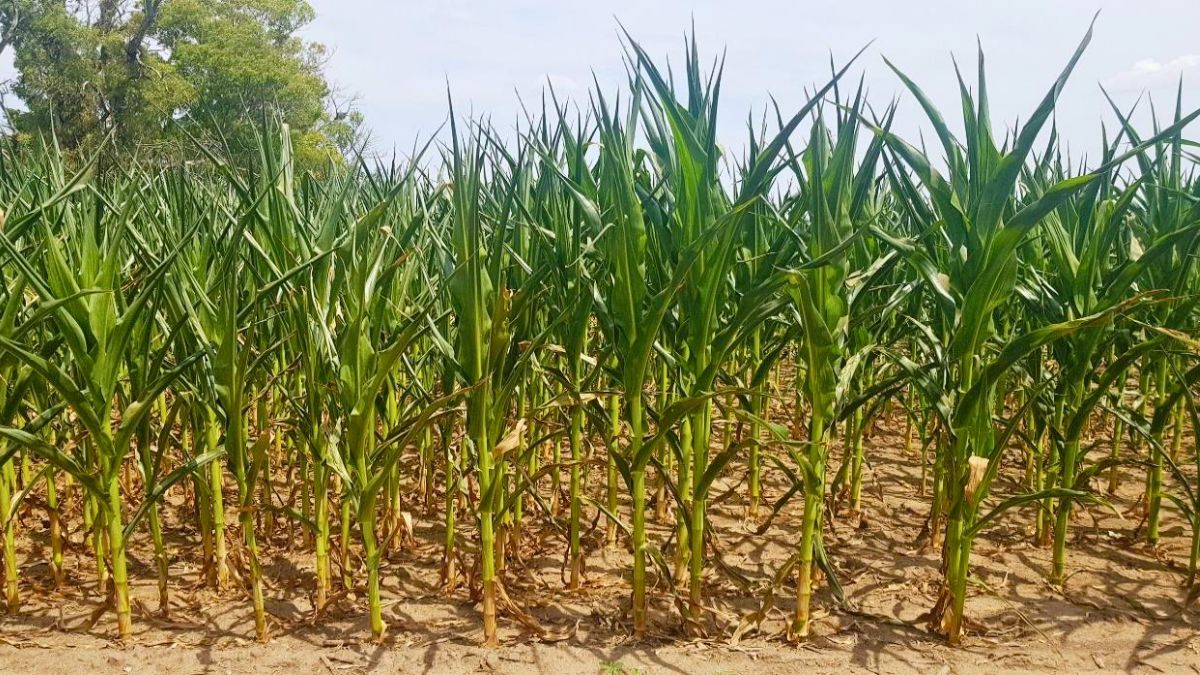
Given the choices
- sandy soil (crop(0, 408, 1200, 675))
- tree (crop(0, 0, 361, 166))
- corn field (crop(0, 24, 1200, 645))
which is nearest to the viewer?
corn field (crop(0, 24, 1200, 645))

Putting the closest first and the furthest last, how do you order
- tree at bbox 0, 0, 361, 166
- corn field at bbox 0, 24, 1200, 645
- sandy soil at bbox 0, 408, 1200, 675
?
corn field at bbox 0, 24, 1200, 645, sandy soil at bbox 0, 408, 1200, 675, tree at bbox 0, 0, 361, 166

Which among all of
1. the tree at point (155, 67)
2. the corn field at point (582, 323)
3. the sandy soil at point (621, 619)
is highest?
the tree at point (155, 67)

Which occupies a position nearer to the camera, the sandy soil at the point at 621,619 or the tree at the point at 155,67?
the sandy soil at the point at 621,619

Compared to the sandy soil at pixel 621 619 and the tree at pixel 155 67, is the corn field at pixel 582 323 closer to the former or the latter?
the sandy soil at pixel 621 619

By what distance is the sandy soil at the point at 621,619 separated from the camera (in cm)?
219

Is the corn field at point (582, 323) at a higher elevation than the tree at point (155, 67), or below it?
below

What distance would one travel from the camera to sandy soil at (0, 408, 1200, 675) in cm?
219

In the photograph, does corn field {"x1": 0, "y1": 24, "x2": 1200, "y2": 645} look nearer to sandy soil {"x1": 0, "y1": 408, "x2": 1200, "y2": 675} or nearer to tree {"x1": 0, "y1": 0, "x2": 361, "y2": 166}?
sandy soil {"x1": 0, "y1": 408, "x2": 1200, "y2": 675}

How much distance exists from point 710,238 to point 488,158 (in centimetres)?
91

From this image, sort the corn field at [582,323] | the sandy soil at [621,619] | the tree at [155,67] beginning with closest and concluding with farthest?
the corn field at [582,323]
the sandy soil at [621,619]
the tree at [155,67]

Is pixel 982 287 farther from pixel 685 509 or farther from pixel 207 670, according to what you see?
pixel 207 670

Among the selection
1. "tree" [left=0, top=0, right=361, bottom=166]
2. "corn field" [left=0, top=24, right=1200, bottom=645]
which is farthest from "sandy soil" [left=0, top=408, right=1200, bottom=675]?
"tree" [left=0, top=0, right=361, bottom=166]

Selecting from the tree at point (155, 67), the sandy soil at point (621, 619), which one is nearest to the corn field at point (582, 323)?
the sandy soil at point (621, 619)

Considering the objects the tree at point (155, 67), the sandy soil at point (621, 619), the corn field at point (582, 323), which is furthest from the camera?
the tree at point (155, 67)
